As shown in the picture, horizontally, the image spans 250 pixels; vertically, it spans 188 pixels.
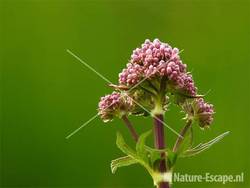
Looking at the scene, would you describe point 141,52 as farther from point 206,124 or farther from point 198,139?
point 198,139

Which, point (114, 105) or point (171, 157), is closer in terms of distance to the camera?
point (171, 157)

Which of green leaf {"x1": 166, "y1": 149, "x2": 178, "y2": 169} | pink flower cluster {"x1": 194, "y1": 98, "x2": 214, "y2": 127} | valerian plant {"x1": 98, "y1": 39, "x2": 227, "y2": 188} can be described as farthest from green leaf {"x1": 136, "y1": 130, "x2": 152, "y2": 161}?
pink flower cluster {"x1": 194, "y1": 98, "x2": 214, "y2": 127}

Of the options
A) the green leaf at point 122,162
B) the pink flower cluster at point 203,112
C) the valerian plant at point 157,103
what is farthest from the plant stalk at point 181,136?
the green leaf at point 122,162

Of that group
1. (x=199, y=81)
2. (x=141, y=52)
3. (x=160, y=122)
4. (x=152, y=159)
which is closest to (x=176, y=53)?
(x=141, y=52)

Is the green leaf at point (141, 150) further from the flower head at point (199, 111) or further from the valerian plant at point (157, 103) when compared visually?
the flower head at point (199, 111)

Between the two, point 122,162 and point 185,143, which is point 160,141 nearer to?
point 185,143

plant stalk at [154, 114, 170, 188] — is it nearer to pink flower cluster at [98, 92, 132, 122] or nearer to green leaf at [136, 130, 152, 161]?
green leaf at [136, 130, 152, 161]

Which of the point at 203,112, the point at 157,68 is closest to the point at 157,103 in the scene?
the point at 157,68
